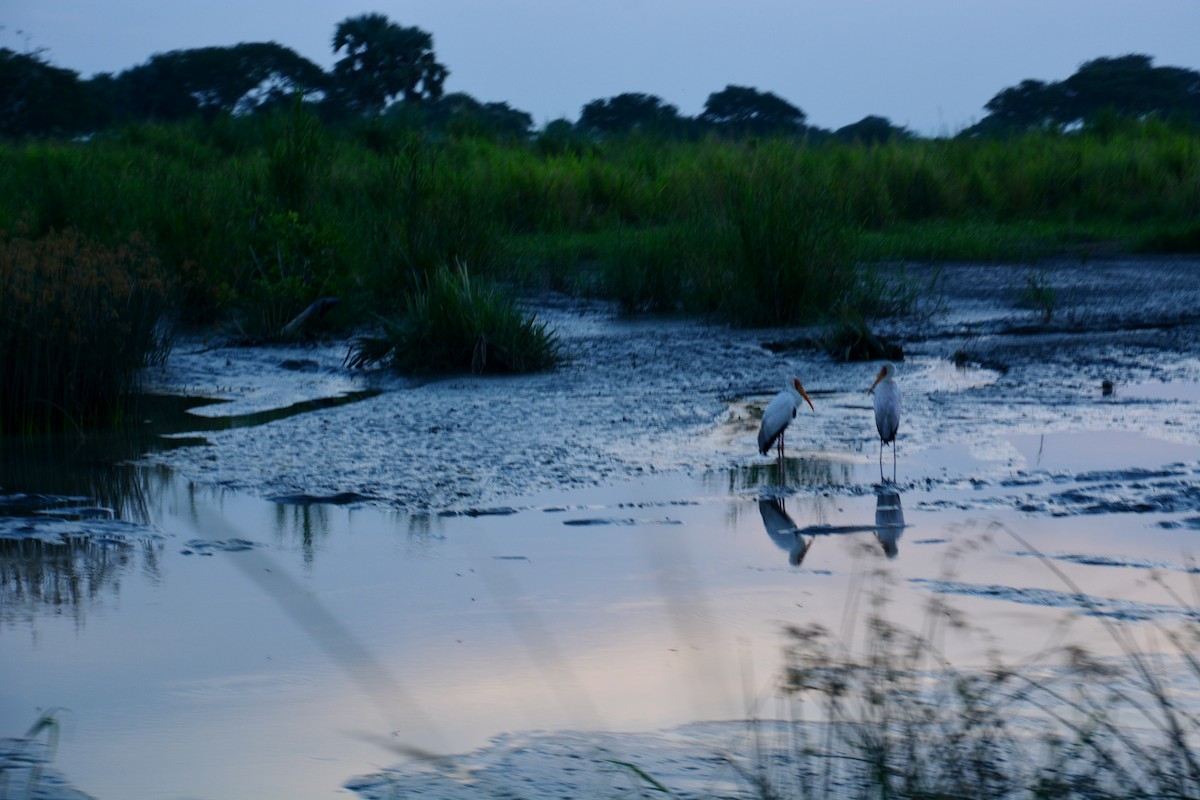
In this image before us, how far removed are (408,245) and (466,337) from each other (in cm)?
159

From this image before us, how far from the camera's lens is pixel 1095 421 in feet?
23.9

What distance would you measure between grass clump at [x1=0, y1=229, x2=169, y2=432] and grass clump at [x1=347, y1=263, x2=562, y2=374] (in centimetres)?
208

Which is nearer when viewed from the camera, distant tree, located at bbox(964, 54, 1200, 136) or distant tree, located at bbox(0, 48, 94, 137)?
distant tree, located at bbox(0, 48, 94, 137)

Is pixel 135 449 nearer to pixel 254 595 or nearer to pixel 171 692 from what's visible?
pixel 254 595

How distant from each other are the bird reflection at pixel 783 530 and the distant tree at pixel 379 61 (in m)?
33.9

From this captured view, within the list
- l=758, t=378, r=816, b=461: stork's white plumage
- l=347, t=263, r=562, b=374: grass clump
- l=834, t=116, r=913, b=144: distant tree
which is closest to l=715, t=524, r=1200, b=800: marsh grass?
l=758, t=378, r=816, b=461: stork's white plumage

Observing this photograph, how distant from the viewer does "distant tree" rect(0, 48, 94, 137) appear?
101 ft

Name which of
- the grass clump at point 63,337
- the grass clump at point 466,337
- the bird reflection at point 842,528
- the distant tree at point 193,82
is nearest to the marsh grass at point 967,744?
the bird reflection at point 842,528

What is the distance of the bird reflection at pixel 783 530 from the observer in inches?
196

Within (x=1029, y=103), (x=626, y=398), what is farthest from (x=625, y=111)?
(x=626, y=398)

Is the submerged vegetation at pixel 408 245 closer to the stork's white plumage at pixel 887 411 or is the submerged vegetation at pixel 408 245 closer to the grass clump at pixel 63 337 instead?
the grass clump at pixel 63 337

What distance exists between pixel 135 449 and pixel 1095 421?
4.92 meters

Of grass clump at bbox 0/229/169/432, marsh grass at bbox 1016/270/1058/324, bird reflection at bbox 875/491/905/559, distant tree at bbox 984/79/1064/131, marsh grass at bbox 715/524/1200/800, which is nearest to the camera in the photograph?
marsh grass at bbox 715/524/1200/800

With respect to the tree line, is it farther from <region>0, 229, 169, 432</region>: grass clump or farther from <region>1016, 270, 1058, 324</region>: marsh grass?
<region>0, 229, 169, 432</region>: grass clump
